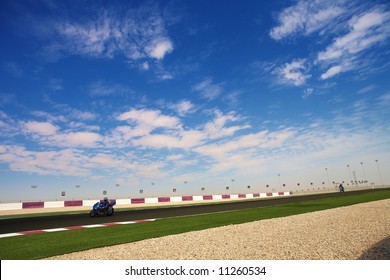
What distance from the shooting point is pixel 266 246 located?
660 centimetres

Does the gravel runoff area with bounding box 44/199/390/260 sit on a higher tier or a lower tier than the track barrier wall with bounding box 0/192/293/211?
lower

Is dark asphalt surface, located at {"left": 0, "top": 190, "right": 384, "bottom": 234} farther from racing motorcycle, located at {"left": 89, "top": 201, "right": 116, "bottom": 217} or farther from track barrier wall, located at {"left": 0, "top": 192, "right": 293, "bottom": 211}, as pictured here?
track barrier wall, located at {"left": 0, "top": 192, "right": 293, "bottom": 211}

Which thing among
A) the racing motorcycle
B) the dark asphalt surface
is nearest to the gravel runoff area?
the dark asphalt surface

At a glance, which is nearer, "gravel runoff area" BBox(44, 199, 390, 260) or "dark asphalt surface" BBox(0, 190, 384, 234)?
"gravel runoff area" BBox(44, 199, 390, 260)

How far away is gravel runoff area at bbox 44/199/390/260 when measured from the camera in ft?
18.8

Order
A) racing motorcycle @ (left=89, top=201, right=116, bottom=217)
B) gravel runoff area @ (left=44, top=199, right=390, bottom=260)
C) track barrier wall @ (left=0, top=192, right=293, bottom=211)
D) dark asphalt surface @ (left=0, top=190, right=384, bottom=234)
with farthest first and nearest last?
track barrier wall @ (left=0, top=192, right=293, bottom=211) < racing motorcycle @ (left=89, top=201, right=116, bottom=217) < dark asphalt surface @ (left=0, top=190, right=384, bottom=234) < gravel runoff area @ (left=44, top=199, right=390, bottom=260)

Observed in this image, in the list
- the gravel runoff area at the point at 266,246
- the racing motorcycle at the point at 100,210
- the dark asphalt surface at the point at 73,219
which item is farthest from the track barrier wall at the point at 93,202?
the gravel runoff area at the point at 266,246

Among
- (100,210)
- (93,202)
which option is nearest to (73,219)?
(100,210)

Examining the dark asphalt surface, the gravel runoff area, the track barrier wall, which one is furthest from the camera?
the track barrier wall

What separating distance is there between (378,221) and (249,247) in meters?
6.34
